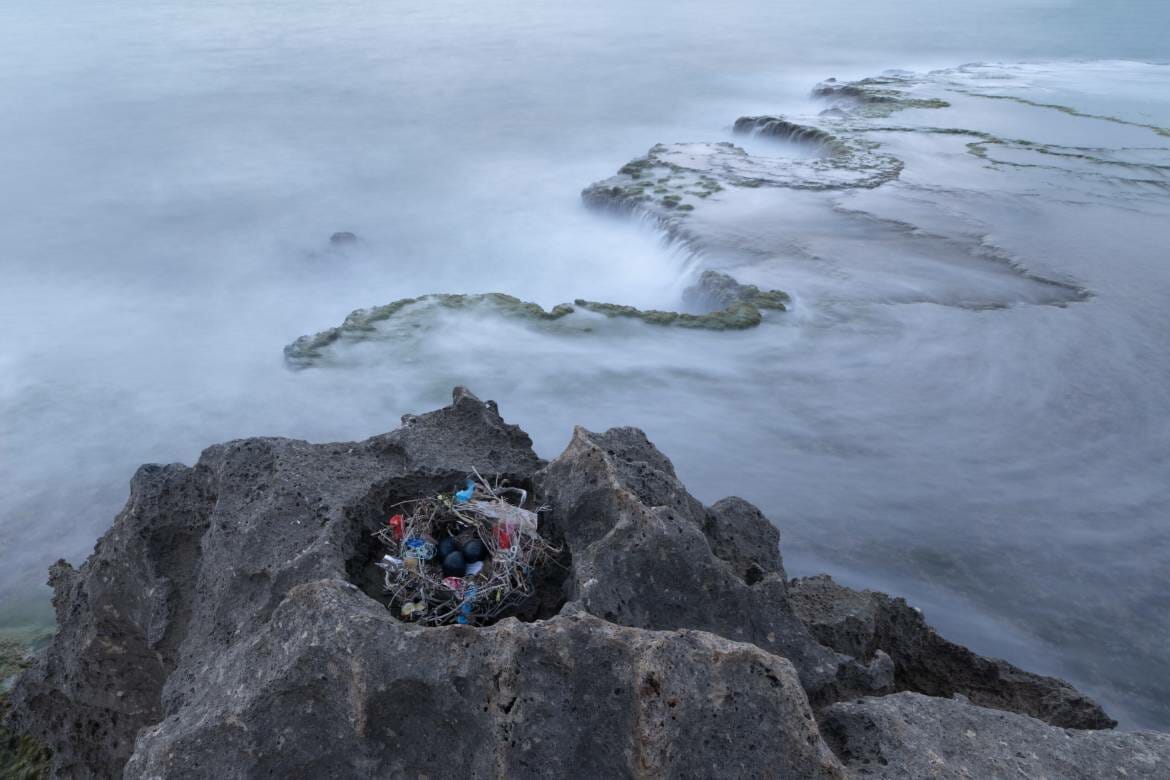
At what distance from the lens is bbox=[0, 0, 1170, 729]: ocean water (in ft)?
24.4

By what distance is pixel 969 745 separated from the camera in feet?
9.71

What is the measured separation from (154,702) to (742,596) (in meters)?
2.83

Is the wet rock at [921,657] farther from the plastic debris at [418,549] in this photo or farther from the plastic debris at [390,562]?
the plastic debris at [390,562]

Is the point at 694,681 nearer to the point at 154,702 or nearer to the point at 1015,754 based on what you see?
the point at 1015,754

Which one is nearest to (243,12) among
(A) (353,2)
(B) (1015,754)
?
(A) (353,2)

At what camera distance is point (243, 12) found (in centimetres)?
3484

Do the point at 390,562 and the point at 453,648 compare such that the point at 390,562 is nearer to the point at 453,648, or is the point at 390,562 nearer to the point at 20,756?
the point at 453,648

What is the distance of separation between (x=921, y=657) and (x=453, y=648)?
2837mm

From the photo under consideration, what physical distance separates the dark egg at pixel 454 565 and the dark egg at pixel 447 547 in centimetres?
4

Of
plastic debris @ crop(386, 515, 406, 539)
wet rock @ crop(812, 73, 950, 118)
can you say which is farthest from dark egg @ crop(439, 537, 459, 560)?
wet rock @ crop(812, 73, 950, 118)

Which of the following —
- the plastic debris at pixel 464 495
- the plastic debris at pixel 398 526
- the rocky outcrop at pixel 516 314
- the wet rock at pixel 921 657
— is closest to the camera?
the plastic debris at pixel 398 526

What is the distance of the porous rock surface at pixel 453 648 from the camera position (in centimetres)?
278

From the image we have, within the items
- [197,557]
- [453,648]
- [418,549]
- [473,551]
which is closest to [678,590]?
[473,551]

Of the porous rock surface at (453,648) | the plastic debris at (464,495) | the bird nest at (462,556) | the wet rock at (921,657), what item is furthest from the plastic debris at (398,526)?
the wet rock at (921,657)
